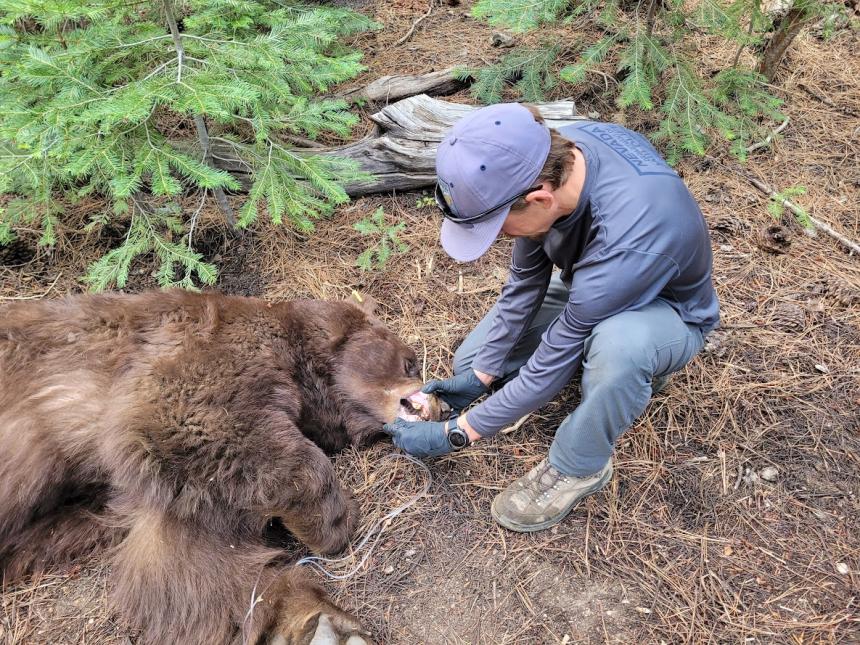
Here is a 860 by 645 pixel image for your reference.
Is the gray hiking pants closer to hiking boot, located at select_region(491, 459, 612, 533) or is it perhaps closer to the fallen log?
hiking boot, located at select_region(491, 459, 612, 533)

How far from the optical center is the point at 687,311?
8.79ft

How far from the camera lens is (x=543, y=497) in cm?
269

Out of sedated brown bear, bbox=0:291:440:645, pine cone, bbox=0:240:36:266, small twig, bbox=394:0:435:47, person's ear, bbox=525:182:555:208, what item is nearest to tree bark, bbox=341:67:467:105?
small twig, bbox=394:0:435:47


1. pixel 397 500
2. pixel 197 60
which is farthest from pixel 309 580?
pixel 197 60

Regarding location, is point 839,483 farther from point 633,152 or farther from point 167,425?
point 167,425

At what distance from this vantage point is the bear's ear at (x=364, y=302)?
359cm

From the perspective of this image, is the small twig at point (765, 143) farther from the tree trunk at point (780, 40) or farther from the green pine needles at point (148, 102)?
the green pine needles at point (148, 102)

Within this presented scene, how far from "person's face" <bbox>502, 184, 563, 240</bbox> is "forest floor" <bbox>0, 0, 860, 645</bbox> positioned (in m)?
1.28

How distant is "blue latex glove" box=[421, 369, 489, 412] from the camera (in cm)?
318

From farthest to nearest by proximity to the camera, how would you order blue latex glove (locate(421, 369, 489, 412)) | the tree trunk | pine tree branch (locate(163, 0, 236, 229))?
the tree trunk < blue latex glove (locate(421, 369, 489, 412)) < pine tree branch (locate(163, 0, 236, 229))

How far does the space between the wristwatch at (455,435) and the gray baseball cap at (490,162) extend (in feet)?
3.22

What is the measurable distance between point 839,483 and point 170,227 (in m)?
4.31

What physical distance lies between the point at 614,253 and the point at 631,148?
2.00 ft

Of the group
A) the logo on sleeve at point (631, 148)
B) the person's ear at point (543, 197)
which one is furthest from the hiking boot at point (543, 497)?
the logo on sleeve at point (631, 148)
